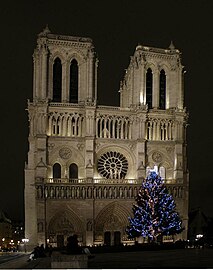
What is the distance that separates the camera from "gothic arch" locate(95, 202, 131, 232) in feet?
182

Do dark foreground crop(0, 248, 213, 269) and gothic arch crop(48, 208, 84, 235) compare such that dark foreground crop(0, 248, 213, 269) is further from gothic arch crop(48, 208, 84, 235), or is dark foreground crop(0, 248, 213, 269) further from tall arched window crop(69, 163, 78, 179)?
tall arched window crop(69, 163, 78, 179)

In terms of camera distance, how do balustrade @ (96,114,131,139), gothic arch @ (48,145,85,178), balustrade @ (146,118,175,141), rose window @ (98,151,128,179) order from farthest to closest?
1. balustrade @ (146,118,175,141)
2. rose window @ (98,151,128,179)
3. balustrade @ (96,114,131,139)
4. gothic arch @ (48,145,85,178)

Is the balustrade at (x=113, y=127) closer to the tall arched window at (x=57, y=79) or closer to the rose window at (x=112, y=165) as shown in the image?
the rose window at (x=112, y=165)

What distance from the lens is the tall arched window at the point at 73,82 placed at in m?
58.4

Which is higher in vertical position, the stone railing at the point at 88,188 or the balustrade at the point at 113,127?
the balustrade at the point at 113,127

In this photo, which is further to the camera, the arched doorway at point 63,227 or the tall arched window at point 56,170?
the tall arched window at point 56,170

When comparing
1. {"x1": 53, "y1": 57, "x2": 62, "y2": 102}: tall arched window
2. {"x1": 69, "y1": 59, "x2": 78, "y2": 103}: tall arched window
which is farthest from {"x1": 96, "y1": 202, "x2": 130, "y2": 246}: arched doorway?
{"x1": 53, "y1": 57, "x2": 62, "y2": 102}: tall arched window

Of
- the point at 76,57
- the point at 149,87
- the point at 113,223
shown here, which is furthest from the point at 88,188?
the point at 76,57

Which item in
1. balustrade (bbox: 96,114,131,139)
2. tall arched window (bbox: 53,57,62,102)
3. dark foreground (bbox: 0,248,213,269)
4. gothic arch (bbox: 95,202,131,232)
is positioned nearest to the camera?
dark foreground (bbox: 0,248,213,269)

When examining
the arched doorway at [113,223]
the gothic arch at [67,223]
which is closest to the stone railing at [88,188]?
the arched doorway at [113,223]

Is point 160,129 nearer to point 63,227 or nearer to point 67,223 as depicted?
point 67,223

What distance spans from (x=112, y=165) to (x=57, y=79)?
11059 mm

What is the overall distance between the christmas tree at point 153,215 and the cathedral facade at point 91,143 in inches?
200

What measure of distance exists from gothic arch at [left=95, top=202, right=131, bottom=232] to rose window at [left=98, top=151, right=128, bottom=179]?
131 inches
